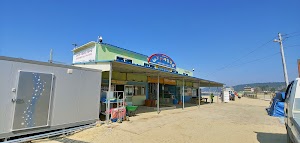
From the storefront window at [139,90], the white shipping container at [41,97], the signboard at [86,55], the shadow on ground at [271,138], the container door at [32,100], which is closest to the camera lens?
the white shipping container at [41,97]

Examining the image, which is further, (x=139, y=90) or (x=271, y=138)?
(x=139, y=90)

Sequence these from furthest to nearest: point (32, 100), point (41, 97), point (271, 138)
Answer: point (271, 138) < point (41, 97) < point (32, 100)

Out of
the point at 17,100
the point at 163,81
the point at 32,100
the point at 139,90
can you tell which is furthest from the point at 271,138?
the point at 163,81

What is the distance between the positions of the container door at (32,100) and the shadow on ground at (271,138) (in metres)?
7.50

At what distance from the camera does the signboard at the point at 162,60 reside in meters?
16.4

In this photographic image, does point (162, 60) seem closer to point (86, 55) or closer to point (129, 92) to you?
point (129, 92)

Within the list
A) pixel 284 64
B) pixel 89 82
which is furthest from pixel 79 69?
pixel 284 64

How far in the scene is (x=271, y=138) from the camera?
671 centimetres

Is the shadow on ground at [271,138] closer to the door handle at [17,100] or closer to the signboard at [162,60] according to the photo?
the door handle at [17,100]

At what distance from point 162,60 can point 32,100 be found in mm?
13446

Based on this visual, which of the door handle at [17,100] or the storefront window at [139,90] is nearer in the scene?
the door handle at [17,100]

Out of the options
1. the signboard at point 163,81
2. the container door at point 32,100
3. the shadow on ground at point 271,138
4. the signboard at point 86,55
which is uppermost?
the signboard at point 86,55

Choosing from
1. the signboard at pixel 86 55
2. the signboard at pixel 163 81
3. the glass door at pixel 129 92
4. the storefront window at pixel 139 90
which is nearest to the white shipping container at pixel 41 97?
the signboard at pixel 86 55

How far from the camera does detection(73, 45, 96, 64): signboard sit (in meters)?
13.9
